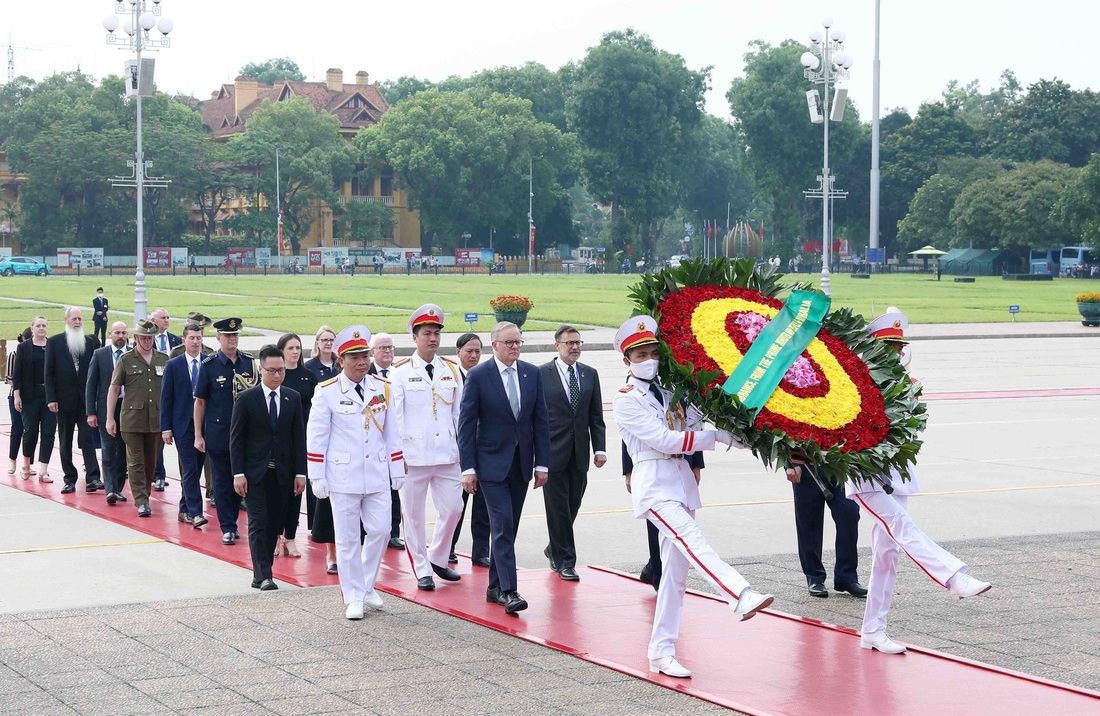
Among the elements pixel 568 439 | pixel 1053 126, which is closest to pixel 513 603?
pixel 568 439

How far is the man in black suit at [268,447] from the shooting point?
9516 millimetres

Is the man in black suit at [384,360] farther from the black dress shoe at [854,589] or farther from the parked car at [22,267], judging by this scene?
the parked car at [22,267]

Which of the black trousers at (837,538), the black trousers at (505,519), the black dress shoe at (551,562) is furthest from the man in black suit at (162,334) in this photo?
the black trousers at (837,538)

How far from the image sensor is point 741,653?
7598 mm

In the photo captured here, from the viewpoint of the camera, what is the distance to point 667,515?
7.22 metres

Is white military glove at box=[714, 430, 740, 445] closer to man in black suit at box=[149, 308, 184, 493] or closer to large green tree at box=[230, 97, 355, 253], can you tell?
man in black suit at box=[149, 308, 184, 493]

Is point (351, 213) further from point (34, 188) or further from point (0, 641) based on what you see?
point (0, 641)

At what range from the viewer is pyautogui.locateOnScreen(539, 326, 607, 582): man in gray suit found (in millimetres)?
9625

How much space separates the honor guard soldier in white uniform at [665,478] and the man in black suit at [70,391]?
26.2ft

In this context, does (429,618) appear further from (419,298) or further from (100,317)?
(419,298)

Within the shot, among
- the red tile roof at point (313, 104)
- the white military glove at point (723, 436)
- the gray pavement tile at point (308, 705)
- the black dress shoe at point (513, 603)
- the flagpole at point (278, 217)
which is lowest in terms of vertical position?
the gray pavement tile at point (308, 705)

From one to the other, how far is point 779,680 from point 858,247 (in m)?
125

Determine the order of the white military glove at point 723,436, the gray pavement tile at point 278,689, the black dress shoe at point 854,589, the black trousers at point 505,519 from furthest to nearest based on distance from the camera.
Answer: the black dress shoe at point 854,589
the black trousers at point 505,519
the white military glove at point 723,436
the gray pavement tile at point 278,689

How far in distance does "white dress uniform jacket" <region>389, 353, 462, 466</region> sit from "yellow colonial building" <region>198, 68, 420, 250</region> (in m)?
99.4
